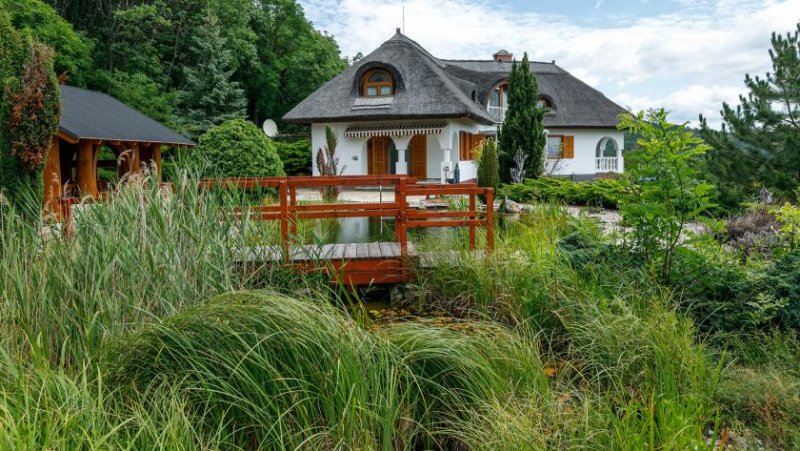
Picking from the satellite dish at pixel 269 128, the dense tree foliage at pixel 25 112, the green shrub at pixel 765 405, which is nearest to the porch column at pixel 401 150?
the satellite dish at pixel 269 128

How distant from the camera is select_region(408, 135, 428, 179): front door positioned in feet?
72.2

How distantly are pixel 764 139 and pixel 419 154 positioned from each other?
42.9 feet

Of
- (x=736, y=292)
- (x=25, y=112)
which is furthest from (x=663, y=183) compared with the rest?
(x=25, y=112)

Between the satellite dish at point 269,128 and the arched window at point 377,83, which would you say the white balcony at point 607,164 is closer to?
the arched window at point 377,83

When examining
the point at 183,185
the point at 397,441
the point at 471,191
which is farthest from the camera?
the point at 471,191

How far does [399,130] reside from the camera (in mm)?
20391

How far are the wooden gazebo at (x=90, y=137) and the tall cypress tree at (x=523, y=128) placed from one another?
9.23 metres

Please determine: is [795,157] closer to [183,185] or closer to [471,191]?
[471,191]

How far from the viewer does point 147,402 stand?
3.05 meters

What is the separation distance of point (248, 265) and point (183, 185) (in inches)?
37.6

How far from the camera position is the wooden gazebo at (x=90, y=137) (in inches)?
470

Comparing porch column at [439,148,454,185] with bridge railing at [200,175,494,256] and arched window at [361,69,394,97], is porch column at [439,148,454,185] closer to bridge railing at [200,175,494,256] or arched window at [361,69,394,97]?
arched window at [361,69,394,97]

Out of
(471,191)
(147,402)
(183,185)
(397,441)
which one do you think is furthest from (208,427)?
(471,191)

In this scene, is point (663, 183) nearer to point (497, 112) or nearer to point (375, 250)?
point (375, 250)
